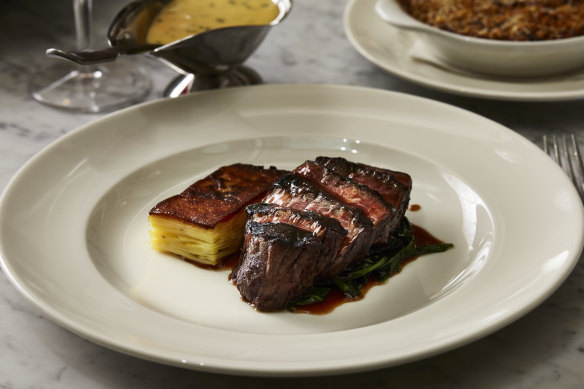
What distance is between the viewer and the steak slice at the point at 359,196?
236cm

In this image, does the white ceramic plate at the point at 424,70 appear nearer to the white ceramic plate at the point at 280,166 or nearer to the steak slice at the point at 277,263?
the white ceramic plate at the point at 280,166

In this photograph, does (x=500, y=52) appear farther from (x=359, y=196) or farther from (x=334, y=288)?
(x=334, y=288)

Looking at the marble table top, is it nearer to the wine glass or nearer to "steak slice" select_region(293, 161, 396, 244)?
the wine glass

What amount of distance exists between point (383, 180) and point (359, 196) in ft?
0.44

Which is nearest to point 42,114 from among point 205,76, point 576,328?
point 205,76

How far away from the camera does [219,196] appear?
254 centimetres

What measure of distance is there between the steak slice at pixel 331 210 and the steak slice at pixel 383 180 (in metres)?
0.16

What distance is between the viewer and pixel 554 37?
3.43m

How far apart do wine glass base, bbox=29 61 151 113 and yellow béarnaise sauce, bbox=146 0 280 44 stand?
1.21ft

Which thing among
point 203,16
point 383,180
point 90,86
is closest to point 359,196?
point 383,180

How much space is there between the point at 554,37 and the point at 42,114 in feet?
7.85

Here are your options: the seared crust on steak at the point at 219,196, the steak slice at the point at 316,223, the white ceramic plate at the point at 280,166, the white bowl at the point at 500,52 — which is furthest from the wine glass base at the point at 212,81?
the steak slice at the point at 316,223

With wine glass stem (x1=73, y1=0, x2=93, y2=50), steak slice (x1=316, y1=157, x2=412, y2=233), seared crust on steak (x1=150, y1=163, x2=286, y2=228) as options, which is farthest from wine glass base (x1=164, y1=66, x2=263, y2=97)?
steak slice (x1=316, y1=157, x2=412, y2=233)

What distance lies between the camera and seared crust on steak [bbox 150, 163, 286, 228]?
245 cm
